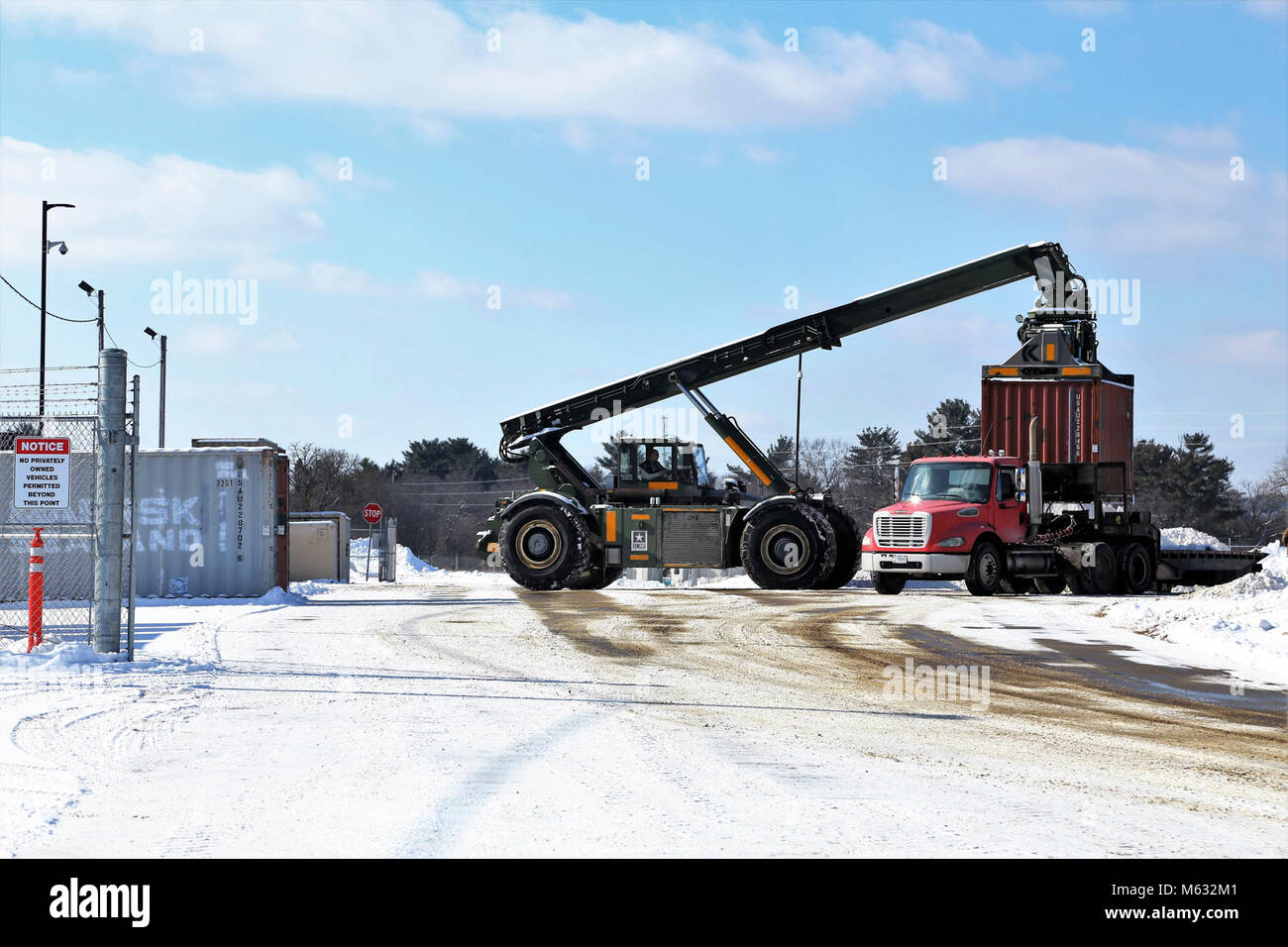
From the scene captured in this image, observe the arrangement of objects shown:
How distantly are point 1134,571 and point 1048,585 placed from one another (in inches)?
75.2

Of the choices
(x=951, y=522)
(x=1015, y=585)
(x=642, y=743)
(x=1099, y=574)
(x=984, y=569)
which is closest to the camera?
(x=642, y=743)

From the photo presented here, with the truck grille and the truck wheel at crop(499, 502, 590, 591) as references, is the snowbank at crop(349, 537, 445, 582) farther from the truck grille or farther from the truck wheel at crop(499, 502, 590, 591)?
the truck grille

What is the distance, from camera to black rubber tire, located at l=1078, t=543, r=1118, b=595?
83.0 feet

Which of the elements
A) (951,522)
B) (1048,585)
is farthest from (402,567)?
(951,522)

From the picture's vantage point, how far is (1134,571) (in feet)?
85.9

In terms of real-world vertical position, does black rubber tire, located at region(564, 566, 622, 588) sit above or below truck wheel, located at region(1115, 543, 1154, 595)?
below

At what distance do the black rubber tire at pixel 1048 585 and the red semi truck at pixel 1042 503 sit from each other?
0.19 ft

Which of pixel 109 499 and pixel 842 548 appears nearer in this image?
pixel 109 499

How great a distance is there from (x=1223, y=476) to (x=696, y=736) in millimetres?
74886

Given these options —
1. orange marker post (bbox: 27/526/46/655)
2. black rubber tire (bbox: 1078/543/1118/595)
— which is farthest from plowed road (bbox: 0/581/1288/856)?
black rubber tire (bbox: 1078/543/1118/595)

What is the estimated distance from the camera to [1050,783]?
7.38m

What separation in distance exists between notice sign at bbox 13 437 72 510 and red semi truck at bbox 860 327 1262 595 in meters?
16.4

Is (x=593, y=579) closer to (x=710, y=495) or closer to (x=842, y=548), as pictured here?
(x=710, y=495)
